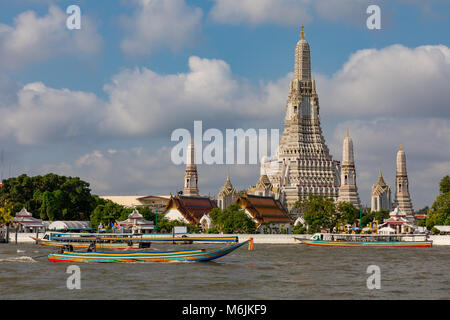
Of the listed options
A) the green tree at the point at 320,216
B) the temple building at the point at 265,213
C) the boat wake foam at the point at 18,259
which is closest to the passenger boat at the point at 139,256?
the boat wake foam at the point at 18,259

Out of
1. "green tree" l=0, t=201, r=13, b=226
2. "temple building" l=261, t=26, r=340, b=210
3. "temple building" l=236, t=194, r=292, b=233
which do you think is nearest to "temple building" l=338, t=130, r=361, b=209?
"temple building" l=261, t=26, r=340, b=210

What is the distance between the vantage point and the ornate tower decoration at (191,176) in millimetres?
176375

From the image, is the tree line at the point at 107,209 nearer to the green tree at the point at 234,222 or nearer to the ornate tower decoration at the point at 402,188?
the green tree at the point at 234,222

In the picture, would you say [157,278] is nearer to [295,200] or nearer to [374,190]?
[295,200]

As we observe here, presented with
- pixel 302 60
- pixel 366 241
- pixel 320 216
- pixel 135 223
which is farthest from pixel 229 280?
pixel 302 60

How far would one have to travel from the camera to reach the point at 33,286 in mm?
43406

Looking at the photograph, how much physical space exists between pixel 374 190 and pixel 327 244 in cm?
9459

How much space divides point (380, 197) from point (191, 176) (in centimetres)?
5219

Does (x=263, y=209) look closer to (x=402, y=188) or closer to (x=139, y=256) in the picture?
(x=402, y=188)

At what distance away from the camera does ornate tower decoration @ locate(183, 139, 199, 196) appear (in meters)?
176

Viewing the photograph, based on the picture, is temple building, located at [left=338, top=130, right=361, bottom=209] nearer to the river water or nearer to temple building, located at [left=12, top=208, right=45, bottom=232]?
temple building, located at [left=12, top=208, right=45, bottom=232]

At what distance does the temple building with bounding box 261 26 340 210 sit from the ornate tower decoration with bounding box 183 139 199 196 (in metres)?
19.3

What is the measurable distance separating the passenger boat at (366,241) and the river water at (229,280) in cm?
3307
